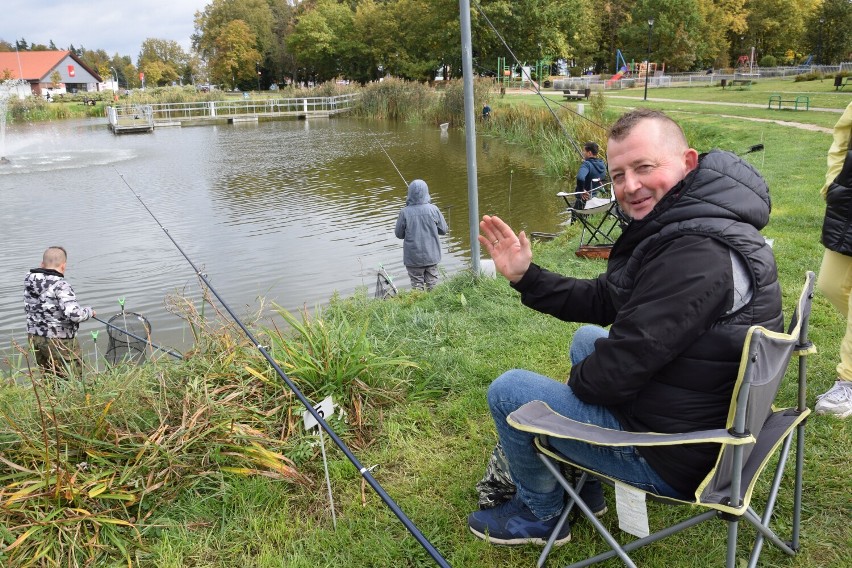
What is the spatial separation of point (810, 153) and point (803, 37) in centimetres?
5081

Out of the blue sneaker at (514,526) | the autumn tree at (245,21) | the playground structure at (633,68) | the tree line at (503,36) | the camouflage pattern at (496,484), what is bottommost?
the blue sneaker at (514,526)

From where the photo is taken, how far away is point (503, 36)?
4719 cm

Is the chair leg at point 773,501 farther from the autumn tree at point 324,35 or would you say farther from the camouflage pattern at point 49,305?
the autumn tree at point 324,35

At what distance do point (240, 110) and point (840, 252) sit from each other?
4612cm

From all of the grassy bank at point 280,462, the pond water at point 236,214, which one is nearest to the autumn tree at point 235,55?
the pond water at point 236,214

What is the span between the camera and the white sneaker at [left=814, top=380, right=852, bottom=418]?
3082mm

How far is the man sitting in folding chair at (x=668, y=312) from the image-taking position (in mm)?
1724

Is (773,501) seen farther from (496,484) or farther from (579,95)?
(579,95)

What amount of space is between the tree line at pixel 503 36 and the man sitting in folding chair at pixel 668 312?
116 ft

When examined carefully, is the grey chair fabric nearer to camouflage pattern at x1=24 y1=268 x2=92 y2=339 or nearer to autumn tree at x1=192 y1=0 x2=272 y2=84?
camouflage pattern at x1=24 y1=268 x2=92 y2=339

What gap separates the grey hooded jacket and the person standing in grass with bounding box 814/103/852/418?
4.89 m

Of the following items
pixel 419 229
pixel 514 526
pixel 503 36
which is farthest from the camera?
pixel 503 36

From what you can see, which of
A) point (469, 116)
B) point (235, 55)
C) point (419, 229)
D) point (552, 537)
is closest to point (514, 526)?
point (552, 537)

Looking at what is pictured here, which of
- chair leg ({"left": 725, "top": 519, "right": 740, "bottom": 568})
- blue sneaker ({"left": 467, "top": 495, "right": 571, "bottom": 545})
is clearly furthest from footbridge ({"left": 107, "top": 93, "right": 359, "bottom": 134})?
chair leg ({"left": 725, "top": 519, "right": 740, "bottom": 568})
